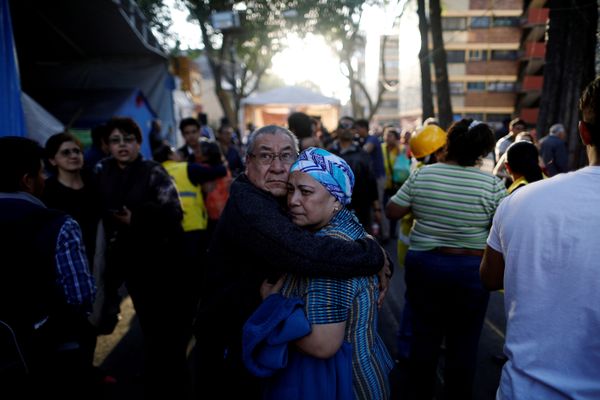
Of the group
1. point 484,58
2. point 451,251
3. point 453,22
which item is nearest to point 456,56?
point 484,58

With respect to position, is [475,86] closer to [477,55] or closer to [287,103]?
[477,55]

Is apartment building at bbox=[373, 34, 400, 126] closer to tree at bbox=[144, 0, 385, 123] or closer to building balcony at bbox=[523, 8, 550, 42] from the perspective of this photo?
building balcony at bbox=[523, 8, 550, 42]

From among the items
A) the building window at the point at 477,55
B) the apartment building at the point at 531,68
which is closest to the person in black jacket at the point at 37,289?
the apartment building at the point at 531,68

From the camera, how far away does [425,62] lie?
10.0 m

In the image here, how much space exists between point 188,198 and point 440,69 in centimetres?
807

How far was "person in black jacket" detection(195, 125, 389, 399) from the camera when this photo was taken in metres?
1.34

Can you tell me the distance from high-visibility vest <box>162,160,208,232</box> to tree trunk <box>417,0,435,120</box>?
7.91m

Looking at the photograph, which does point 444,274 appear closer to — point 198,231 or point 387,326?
point 387,326

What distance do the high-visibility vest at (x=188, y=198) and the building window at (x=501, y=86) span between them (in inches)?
1508

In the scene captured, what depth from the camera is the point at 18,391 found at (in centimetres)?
177

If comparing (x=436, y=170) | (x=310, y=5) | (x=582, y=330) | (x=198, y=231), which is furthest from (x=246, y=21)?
(x=582, y=330)

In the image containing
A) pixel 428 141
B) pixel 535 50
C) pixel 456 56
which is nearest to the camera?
pixel 428 141

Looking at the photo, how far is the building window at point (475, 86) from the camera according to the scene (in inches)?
1438

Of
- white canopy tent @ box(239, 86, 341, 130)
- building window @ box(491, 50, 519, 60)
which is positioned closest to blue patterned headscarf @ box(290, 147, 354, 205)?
white canopy tent @ box(239, 86, 341, 130)
